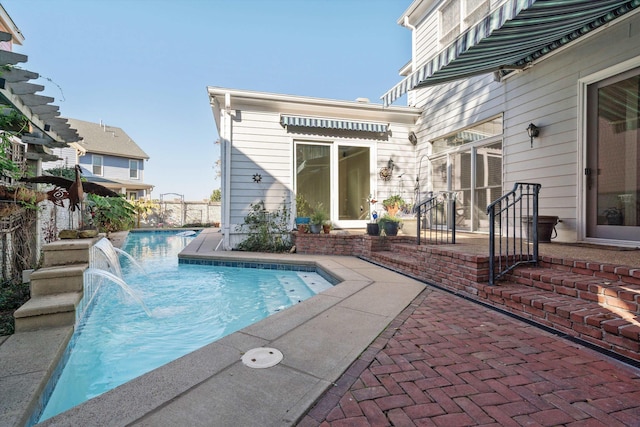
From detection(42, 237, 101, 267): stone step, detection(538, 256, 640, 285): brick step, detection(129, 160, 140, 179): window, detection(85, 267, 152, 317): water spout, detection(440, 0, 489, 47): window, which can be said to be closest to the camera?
detection(538, 256, 640, 285): brick step

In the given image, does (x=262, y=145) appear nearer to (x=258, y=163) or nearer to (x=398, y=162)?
(x=258, y=163)

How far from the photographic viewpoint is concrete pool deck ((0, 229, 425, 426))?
1.47 meters

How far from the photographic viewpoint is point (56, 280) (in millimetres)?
3039

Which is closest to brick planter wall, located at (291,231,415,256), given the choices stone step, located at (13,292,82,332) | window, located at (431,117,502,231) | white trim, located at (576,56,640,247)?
window, located at (431,117,502,231)

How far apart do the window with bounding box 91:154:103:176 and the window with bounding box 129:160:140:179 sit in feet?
5.74

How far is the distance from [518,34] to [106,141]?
2394 cm

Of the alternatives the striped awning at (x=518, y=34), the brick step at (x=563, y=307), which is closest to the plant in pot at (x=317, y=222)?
the striped awning at (x=518, y=34)

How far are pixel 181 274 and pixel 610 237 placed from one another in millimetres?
7201

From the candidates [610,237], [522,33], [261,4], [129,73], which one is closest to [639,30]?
[522,33]

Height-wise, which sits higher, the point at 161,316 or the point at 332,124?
the point at 332,124

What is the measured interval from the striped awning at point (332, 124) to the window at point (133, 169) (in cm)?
1837

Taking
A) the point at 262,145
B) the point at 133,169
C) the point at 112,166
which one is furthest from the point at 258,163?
the point at 133,169

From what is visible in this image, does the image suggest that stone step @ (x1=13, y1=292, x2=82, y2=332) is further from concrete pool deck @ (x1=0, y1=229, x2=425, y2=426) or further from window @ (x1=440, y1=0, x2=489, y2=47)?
window @ (x1=440, y1=0, x2=489, y2=47)

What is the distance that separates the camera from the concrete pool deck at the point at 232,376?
1.47m
